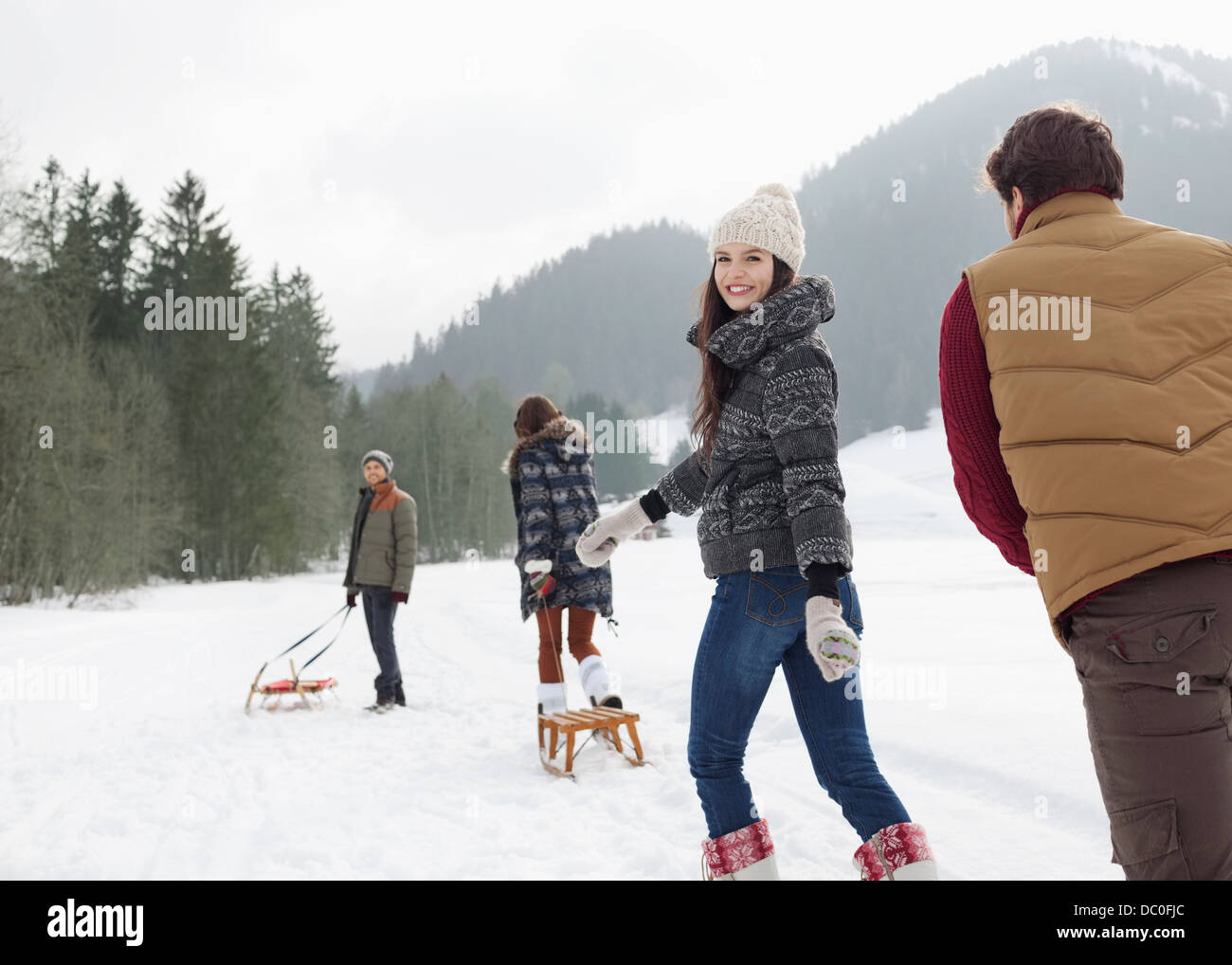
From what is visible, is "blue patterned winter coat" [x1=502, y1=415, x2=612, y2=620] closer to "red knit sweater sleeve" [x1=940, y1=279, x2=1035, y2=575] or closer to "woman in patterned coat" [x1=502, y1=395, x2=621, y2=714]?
"woman in patterned coat" [x1=502, y1=395, x2=621, y2=714]

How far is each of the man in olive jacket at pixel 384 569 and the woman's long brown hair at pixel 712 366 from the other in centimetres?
575

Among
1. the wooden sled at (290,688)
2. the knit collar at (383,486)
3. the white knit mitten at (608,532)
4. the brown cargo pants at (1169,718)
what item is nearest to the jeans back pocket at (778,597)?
the white knit mitten at (608,532)

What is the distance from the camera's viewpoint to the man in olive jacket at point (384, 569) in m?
8.30

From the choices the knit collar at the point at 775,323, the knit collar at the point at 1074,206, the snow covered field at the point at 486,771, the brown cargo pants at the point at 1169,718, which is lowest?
the snow covered field at the point at 486,771

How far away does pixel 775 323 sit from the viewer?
2.69m

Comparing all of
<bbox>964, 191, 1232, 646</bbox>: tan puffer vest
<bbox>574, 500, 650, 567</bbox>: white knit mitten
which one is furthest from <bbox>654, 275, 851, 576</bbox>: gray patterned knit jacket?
<bbox>964, 191, 1232, 646</bbox>: tan puffer vest

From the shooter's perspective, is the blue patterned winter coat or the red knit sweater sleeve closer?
the red knit sweater sleeve

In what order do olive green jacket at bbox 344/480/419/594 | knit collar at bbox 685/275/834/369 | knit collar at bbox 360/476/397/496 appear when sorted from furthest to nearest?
knit collar at bbox 360/476/397/496 < olive green jacket at bbox 344/480/419/594 < knit collar at bbox 685/275/834/369

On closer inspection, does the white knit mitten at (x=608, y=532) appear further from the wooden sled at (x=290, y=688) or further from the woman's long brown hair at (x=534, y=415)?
the wooden sled at (x=290, y=688)

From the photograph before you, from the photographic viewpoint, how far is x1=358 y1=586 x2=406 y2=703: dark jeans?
8.27 meters

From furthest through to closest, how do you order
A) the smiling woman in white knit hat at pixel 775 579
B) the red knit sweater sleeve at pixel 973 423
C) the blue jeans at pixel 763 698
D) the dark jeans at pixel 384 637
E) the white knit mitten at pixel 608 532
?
the dark jeans at pixel 384 637 → the white knit mitten at pixel 608 532 → the blue jeans at pixel 763 698 → the smiling woman in white knit hat at pixel 775 579 → the red knit sweater sleeve at pixel 973 423

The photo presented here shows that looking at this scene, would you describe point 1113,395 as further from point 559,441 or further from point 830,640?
point 559,441

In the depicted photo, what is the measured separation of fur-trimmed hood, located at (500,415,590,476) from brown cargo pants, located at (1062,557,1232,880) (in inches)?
191
